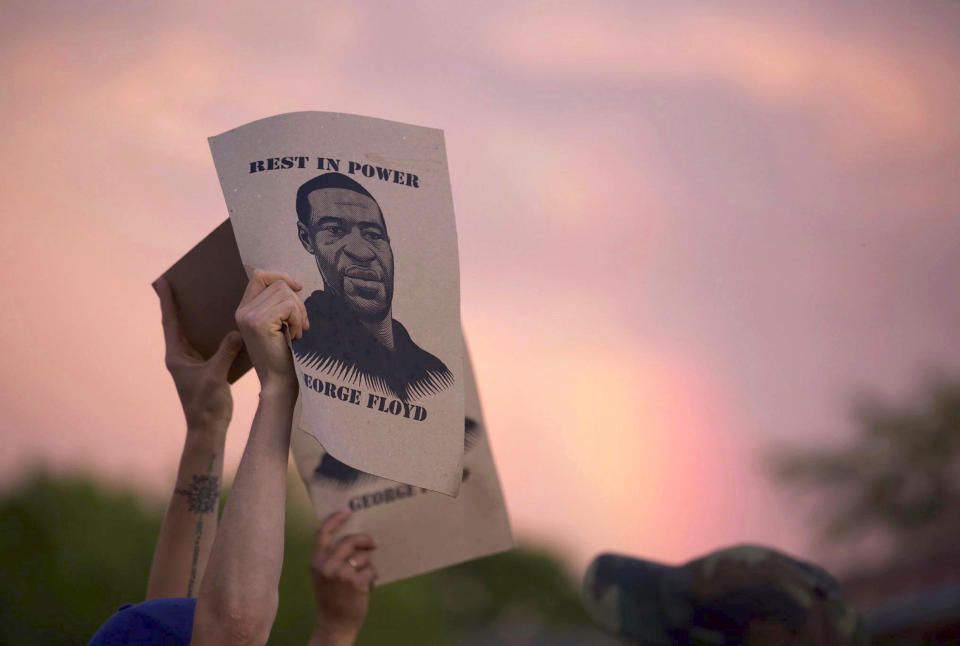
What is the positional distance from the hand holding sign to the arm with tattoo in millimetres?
285

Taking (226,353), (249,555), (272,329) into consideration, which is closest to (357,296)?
(272,329)

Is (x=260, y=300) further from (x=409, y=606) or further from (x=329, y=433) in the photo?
(x=409, y=606)

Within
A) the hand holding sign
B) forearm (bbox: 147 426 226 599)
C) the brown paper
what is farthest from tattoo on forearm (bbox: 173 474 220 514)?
the hand holding sign

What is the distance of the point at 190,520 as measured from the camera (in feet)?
5.10

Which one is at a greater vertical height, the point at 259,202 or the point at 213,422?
the point at 259,202

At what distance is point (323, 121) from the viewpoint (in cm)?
141

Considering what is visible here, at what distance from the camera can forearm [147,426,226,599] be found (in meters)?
1.52

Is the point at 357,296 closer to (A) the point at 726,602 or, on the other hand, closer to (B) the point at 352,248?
(B) the point at 352,248

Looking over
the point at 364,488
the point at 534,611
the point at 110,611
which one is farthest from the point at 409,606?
the point at 364,488

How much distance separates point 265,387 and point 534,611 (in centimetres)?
1198

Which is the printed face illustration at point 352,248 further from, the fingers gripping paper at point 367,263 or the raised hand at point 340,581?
the raised hand at point 340,581

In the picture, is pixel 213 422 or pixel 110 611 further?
pixel 110 611

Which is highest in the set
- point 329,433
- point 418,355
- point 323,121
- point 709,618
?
point 323,121

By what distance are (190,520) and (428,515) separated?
0.49 m
